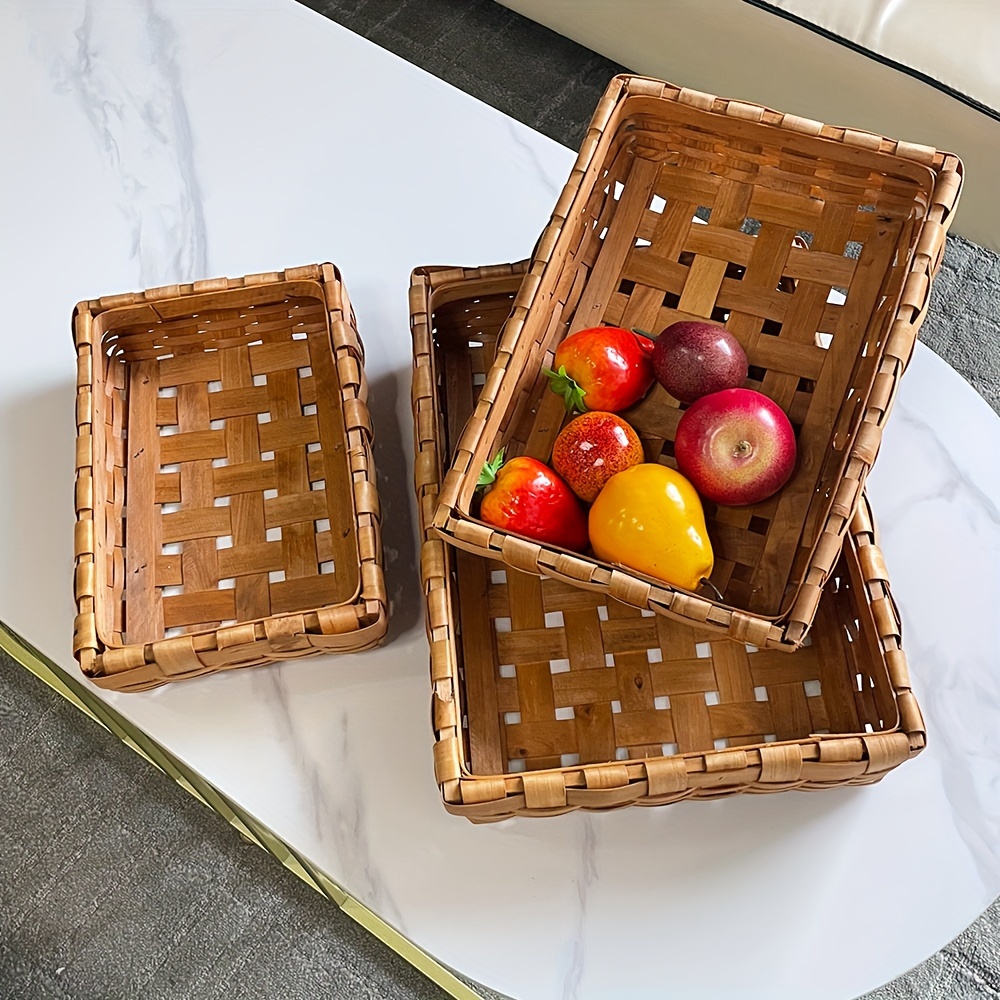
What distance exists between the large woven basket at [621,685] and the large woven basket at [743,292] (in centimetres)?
6

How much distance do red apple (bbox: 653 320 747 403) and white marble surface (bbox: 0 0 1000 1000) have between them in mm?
201

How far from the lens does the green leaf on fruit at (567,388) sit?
754mm


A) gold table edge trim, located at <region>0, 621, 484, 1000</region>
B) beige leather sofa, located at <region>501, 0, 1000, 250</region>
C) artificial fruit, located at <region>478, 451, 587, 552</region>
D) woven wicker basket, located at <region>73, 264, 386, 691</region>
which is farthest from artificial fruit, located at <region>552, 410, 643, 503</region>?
beige leather sofa, located at <region>501, 0, 1000, 250</region>

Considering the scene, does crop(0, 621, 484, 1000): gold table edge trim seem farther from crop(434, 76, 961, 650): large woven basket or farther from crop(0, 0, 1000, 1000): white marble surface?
crop(434, 76, 961, 650): large woven basket

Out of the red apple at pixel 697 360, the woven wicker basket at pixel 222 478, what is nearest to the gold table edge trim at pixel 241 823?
the woven wicker basket at pixel 222 478

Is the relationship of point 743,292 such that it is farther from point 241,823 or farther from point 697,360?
point 241,823

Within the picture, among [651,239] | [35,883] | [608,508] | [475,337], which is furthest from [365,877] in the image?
[35,883]

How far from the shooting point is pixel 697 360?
75 centimetres

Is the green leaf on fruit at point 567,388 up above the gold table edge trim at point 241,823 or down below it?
above

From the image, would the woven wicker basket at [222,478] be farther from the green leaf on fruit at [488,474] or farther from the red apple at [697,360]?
the red apple at [697,360]

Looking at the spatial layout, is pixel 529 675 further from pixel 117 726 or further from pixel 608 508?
pixel 117 726

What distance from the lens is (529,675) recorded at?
763 mm

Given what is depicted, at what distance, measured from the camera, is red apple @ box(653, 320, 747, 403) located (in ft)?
2.46

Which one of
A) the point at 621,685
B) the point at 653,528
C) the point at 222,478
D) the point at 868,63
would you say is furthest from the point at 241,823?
the point at 868,63
